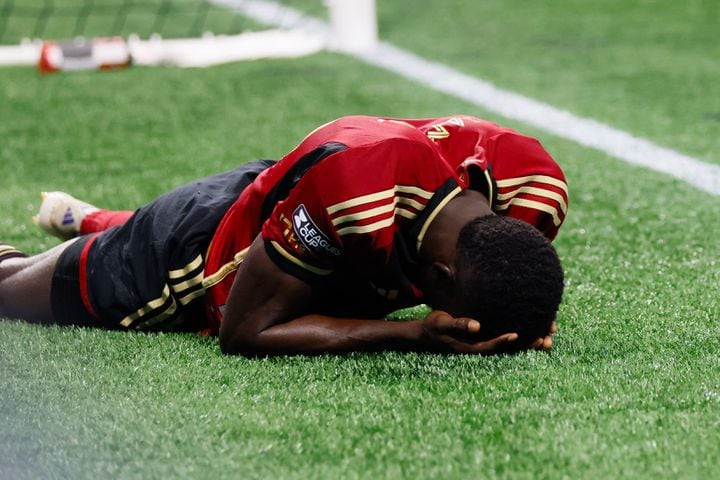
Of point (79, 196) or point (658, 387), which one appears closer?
point (658, 387)

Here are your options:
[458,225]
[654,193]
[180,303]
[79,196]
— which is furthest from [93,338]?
[654,193]

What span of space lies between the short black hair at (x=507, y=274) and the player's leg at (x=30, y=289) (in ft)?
4.12

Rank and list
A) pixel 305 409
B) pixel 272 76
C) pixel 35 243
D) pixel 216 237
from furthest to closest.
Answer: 1. pixel 272 76
2. pixel 35 243
3. pixel 216 237
4. pixel 305 409

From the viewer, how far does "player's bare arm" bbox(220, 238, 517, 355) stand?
8.60ft

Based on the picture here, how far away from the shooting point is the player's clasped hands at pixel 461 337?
253 cm

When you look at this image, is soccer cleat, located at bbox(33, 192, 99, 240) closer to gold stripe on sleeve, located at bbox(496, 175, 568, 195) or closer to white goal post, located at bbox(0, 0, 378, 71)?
gold stripe on sleeve, located at bbox(496, 175, 568, 195)

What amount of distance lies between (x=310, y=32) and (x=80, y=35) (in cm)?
187

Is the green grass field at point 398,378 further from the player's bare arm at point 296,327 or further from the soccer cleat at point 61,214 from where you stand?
the soccer cleat at point 61,214

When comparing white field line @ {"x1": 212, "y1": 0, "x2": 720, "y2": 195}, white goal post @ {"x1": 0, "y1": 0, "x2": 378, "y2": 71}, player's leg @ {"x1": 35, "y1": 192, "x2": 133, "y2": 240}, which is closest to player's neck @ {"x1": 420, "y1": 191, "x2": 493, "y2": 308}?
player's leg @ {"x1": 35, "y1": 192, "x2": 133, "y2": 240}

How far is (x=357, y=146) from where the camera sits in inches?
101

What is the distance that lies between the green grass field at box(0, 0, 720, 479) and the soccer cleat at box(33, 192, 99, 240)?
12.2 inches

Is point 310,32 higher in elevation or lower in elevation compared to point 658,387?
lower

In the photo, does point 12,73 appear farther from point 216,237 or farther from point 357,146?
point 357,146

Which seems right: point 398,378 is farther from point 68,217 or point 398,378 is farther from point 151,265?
point 68,217
